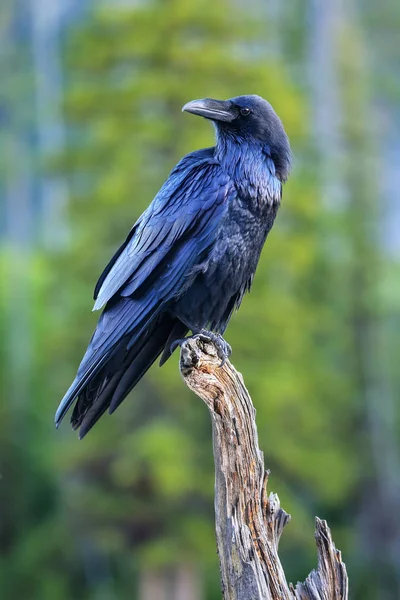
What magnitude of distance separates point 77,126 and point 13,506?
5.84 m

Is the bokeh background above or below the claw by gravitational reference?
above

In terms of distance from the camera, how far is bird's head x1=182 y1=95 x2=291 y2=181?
507cm

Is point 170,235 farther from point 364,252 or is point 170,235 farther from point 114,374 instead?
point 364,252

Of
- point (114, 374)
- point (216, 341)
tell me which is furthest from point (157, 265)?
point (114, 374)

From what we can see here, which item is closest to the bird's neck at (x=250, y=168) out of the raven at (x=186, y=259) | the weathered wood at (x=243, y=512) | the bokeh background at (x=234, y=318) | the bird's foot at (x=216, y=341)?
the raven at (x=186, y=259)

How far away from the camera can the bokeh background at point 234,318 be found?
10906 millimetres

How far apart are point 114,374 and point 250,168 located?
133 centimetres

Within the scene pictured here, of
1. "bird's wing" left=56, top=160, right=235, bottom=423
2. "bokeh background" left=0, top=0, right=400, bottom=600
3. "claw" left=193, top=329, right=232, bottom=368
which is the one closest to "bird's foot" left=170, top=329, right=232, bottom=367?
"claw" left=193, top=329, right=232, bottom=368

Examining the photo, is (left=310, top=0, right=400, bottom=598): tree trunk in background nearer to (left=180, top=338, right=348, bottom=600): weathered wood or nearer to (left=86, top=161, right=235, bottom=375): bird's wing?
(left=86, top=161, right=235, bottom=375): bird's wing

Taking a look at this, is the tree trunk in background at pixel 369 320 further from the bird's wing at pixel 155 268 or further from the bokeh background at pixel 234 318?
the bird's wing at pixel 155 268

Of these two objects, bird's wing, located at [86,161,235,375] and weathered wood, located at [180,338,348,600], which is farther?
bird's wing, located at [86,161,235,375]

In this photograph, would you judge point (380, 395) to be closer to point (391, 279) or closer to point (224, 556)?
point (391, 279)

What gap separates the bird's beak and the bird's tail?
3.73 feet

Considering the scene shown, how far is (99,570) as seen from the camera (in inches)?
550
